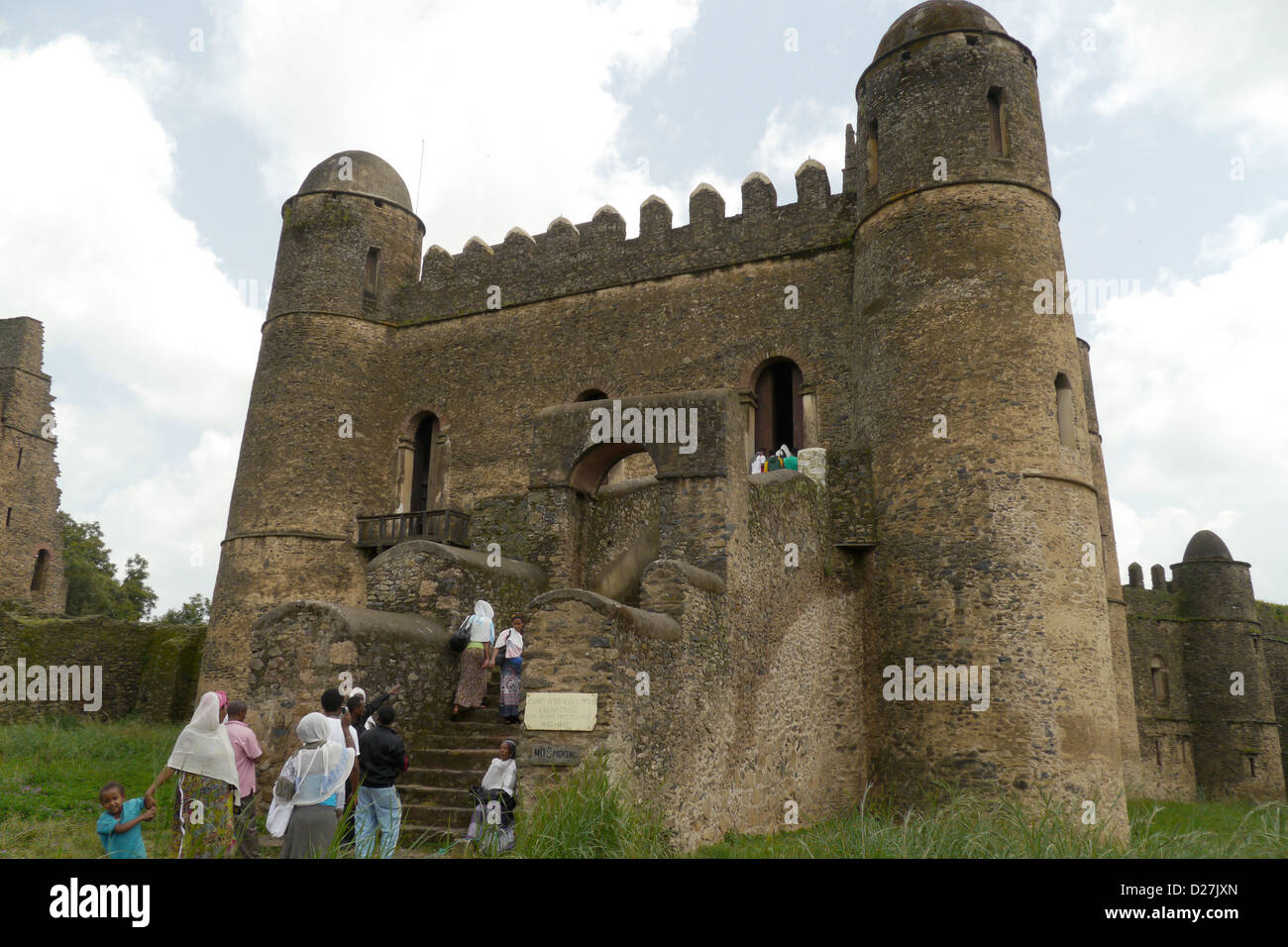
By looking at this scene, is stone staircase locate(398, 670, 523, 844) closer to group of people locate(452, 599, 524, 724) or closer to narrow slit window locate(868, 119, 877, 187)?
group of people locate(452, 599, 524, 724)

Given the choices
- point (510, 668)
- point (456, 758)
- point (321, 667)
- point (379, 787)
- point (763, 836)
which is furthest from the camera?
point (763, 836)

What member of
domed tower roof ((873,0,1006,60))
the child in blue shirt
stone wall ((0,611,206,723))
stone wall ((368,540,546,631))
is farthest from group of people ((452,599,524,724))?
stone wall ((0,611,206,723))

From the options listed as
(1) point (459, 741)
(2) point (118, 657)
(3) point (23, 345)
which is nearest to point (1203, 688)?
(1) point (459, 741)

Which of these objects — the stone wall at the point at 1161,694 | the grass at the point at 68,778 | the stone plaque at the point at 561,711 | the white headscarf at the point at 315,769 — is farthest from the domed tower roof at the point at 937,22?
the stone wall at the point at 1161,694

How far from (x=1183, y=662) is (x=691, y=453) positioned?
25.0 m

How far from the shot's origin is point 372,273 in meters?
21.0

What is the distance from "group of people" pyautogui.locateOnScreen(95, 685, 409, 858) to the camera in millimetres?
6000

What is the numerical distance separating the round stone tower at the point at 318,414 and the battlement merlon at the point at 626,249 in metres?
1.12

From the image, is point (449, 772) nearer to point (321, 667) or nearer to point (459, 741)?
point (459, 741)

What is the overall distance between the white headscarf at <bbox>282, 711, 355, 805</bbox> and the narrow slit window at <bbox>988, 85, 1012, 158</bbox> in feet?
42.5

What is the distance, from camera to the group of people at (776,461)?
48.3ft

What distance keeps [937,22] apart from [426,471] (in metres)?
12.8

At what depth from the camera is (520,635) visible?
33.4ft
